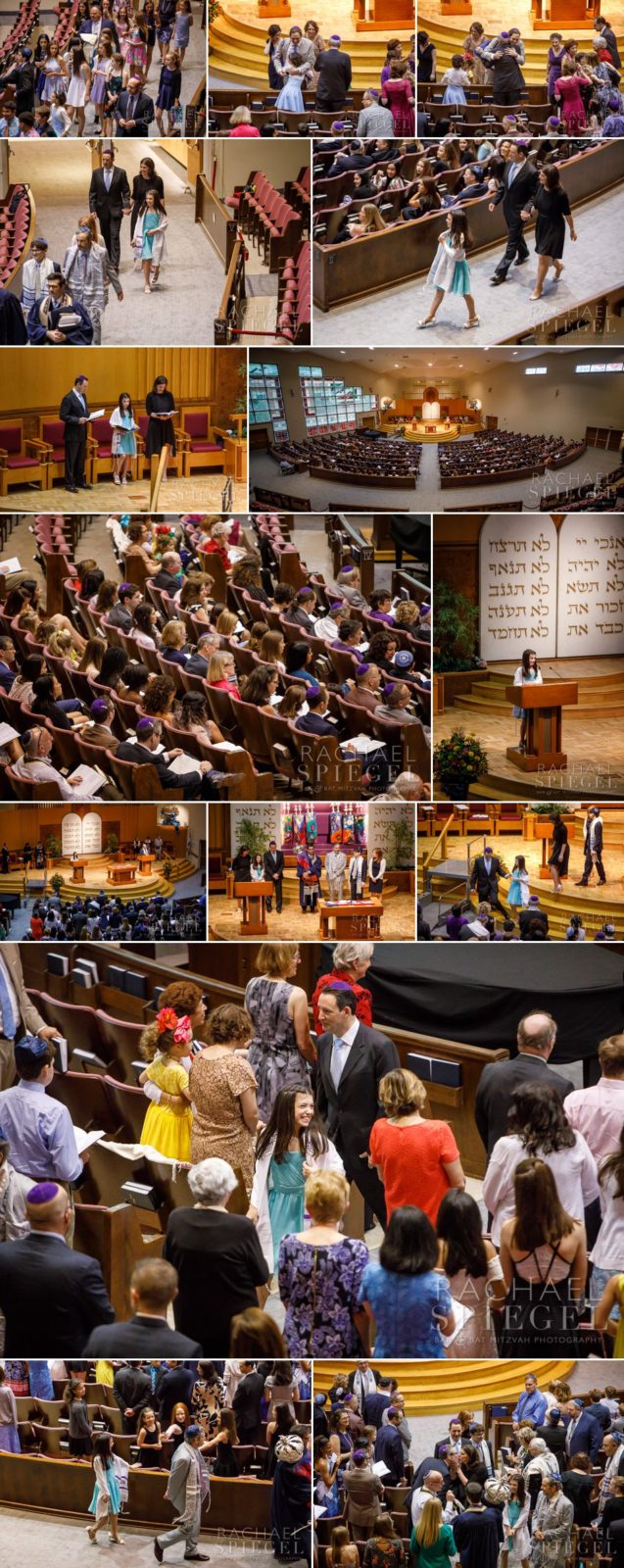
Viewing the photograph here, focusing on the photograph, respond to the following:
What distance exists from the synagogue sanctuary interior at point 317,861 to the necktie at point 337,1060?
205 cm

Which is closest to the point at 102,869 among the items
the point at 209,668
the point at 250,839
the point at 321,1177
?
the point at 250,839

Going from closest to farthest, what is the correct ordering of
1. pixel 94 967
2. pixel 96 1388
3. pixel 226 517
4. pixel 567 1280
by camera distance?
pixel 567 1280 → pixel 96 1388 → pixel 94 967 → pixel 226 517

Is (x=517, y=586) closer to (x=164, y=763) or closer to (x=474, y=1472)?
(x=164, y=763)

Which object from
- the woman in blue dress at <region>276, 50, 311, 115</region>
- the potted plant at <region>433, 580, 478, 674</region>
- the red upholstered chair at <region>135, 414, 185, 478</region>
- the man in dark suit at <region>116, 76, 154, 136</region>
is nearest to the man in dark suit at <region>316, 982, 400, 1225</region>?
the potted plant at <region>433, 580, 478, 674</region>

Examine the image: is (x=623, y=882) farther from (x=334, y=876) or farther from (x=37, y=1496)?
(x=37, y=1496)

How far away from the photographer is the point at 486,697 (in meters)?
10.4

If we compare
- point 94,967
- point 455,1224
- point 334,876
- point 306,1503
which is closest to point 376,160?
point 334,876

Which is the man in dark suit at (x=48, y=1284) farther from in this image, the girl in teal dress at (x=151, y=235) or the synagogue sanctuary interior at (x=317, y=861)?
the girl in teal dress at (x=151, y=235)

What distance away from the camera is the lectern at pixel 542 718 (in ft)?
34.2

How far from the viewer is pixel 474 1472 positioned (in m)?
7.95

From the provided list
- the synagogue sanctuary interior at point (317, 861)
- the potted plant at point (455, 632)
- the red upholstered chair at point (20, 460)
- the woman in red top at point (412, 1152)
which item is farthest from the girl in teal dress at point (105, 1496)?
the red upholstered chair at point (20, 460)

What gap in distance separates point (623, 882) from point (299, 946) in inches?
75.4

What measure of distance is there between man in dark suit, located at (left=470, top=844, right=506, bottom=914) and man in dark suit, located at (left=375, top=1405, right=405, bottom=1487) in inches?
131

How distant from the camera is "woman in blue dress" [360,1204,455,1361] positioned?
21.4ft
